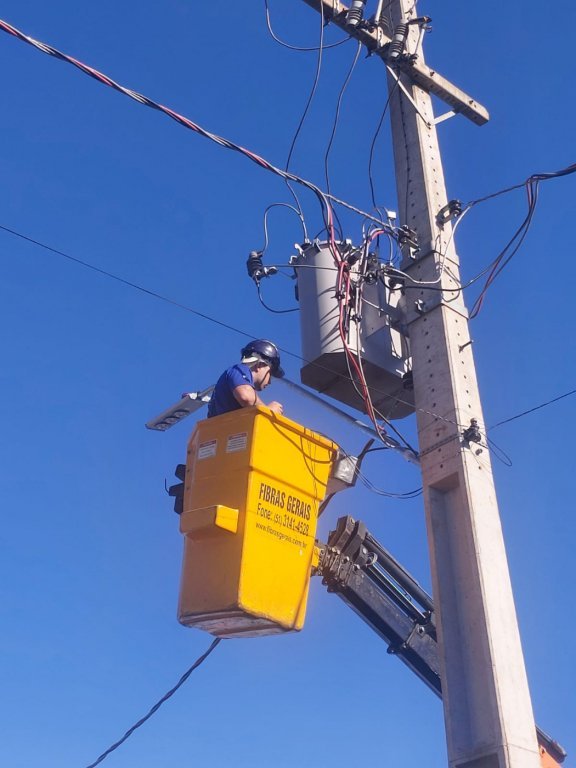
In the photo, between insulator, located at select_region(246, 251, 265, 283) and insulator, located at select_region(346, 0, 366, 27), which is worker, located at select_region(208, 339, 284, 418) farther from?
insulator, located at select_region(346, 0, 366, 27)

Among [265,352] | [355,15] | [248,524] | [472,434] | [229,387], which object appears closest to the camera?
[248,524]

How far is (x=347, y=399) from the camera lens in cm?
617

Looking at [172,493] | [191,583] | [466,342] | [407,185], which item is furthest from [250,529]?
[407,185]

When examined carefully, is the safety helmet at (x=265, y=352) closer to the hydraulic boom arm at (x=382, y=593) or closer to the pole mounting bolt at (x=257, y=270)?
the pole mounting bolt at (x=257, y=270)

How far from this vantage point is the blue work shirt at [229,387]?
5.07 meters

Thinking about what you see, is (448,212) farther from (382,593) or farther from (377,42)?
(382,593)

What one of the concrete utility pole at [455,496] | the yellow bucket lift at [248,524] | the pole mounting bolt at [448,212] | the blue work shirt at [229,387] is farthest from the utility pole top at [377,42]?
the yellow bucket lift at [248,524]

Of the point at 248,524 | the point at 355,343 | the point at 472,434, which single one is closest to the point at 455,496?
the point at 472,434

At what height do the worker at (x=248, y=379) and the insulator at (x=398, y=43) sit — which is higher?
the insulator at (x=398, y=43)

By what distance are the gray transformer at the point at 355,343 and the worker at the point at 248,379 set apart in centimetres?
32

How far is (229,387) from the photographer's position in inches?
201

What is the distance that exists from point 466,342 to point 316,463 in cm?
118

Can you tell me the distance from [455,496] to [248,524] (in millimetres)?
1153

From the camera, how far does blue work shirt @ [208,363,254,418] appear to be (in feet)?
16.6
